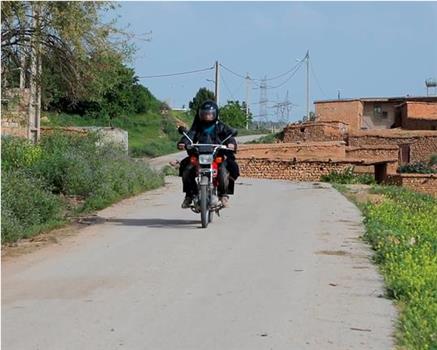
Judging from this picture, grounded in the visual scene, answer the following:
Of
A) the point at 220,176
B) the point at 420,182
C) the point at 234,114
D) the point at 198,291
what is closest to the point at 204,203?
the point at 220,176

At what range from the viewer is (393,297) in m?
7.68

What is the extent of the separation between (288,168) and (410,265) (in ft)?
100

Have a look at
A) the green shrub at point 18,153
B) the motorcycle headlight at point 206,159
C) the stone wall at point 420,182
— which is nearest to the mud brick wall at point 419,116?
the stone wall at point 420,182

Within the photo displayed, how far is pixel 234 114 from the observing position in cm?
8650

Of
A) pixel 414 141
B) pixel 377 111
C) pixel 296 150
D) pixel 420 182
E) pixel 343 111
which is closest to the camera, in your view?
pixel 420 182

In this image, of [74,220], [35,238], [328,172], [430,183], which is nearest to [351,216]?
[74,220]

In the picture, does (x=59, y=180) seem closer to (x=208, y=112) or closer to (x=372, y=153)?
(x=208, y=112)

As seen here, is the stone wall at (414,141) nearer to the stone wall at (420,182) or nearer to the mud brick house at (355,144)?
the mud brick house at (355,144)

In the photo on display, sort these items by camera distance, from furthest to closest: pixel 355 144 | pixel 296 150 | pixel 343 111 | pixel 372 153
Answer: pixel 343 111
pixel 355 144
pixel 296 150
pixel 372 153

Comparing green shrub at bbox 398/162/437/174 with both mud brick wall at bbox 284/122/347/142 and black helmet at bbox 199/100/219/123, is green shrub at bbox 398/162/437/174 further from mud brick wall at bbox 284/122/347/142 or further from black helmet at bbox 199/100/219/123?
black helmet at bbox 199/100/219/123

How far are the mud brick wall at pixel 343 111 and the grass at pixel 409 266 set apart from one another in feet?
143

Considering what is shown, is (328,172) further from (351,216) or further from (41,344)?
(41,344)

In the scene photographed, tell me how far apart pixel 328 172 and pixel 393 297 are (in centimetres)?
3045

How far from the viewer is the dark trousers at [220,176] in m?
13.0
